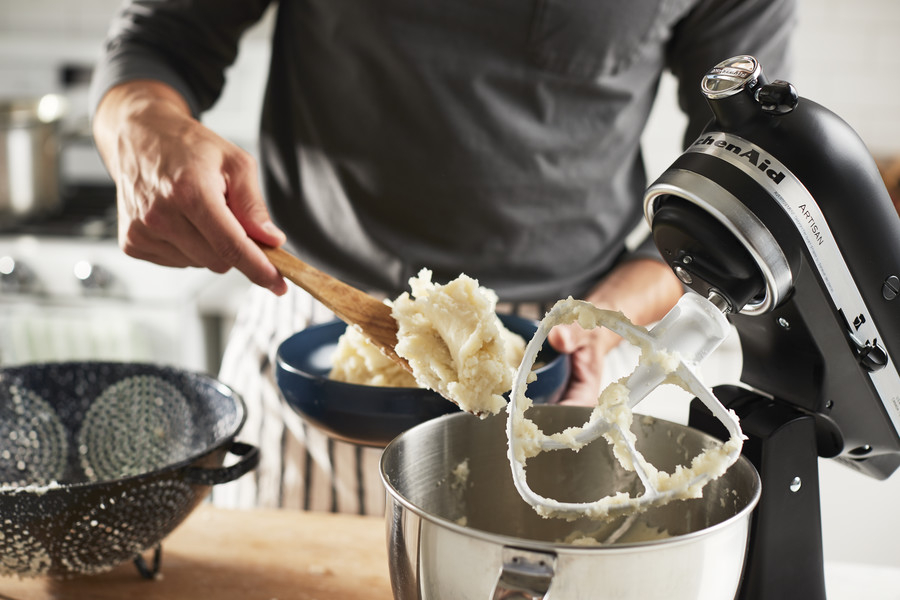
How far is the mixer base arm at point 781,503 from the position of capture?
0.61 metres

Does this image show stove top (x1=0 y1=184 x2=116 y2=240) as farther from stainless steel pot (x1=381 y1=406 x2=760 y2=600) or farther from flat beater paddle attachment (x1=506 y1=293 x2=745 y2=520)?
flat beater paddle attachment (x1=506 y1=293 x2=745 y2=520)

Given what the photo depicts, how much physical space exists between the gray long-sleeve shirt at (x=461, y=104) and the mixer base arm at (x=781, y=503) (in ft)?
1.80

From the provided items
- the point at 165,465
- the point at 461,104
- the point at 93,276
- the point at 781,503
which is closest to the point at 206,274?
the point at 93,276

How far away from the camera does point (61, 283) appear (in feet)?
6.51

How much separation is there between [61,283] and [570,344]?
4.92 ft

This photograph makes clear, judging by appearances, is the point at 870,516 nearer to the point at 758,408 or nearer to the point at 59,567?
the point at 758,408

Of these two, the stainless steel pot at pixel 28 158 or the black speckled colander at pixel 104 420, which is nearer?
the black speckled colander at pixel 104 420

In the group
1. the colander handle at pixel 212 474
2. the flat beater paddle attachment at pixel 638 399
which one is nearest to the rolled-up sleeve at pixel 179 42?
the colander handle at pixel 212 474

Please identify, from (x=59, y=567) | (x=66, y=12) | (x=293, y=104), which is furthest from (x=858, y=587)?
(x=66, y=12)

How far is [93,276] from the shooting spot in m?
1.95

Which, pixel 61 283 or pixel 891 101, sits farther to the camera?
pixel 891 101

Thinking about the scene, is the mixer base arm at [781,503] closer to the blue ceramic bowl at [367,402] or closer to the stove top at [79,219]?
the blue ceramic bowl at [367,402]

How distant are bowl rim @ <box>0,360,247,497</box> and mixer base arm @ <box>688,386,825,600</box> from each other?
38 centimetres

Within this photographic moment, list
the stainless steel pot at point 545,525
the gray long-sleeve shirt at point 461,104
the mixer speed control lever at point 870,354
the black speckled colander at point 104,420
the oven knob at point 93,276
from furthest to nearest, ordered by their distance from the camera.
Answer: the oven knob at point 93,276 < the gray long-sleeve shirt at point 461,104 < the black speckled colander at point 104,420 < the mixer speed control lever at point 870,354 < the stainless steel pot at point 545,525
